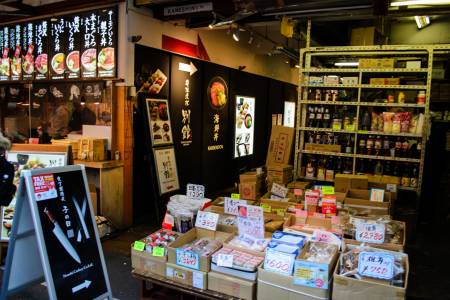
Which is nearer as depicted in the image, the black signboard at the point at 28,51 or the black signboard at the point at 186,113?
the black signboard at the point at 28,51

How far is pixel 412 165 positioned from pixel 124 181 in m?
3.90

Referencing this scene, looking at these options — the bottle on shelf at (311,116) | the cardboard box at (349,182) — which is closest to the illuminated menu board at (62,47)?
the bottle on shelf at (311,116)

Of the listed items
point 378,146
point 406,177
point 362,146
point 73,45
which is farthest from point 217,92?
point 406,177

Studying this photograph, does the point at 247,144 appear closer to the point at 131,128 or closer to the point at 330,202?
the point at 131,128

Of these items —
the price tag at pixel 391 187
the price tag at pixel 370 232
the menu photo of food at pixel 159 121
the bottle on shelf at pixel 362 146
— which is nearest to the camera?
the price tag at pixel 370 232

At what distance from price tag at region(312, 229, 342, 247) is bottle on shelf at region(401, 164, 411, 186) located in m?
2.32

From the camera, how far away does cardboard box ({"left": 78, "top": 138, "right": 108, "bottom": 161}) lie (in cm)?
475

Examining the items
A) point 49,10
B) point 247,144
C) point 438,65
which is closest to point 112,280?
point 49,10

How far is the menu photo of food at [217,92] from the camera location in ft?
23.1

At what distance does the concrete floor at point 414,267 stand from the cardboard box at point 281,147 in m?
2.02

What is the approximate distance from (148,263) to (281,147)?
10.2 feet

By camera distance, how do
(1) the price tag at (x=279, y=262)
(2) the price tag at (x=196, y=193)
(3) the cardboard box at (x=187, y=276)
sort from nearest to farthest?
(1) the price tag at (x=279, y=262) < (3) the cardboard box at (x=187, y=276) < (2) the price tag at (x=196, y=193)

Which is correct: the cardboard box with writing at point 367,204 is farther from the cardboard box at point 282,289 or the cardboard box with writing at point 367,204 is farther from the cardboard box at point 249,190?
the cardboard box at point 282,289

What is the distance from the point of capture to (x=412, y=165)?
4.80 metres
